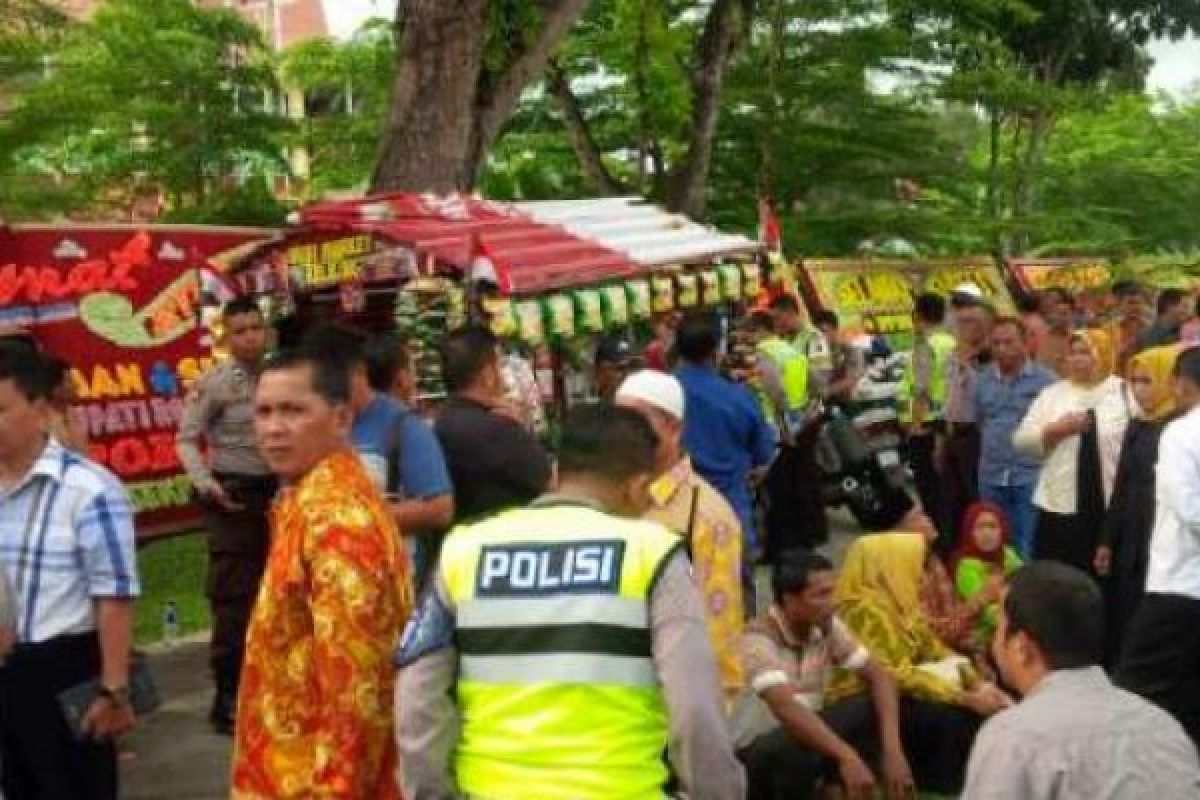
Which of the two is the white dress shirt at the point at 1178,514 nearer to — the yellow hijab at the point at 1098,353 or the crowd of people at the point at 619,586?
the crowd of people at the point at 619,586

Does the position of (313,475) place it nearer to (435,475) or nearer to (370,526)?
(370,526)

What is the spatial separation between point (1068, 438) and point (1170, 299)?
376 cm

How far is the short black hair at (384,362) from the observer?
5465mm

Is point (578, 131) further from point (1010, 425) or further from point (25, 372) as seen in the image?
point (25, 372)

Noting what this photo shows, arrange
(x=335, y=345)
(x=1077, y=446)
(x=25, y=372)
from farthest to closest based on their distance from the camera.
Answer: (x=1077, y=446), (x=25, y=372), (x=335, y=345)

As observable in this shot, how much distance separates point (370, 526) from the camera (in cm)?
332

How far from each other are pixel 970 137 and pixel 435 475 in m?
41.2

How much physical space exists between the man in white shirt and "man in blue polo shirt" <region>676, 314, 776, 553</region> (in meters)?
2.05

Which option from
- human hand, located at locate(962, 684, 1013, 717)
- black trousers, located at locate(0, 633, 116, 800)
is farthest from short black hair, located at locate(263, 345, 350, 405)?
human hand, located at locate(962, 684, 1013, 717)

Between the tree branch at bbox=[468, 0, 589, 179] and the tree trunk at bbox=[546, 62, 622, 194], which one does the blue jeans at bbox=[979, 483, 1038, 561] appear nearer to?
the tree branch at bbox=[468, 0, 589, 179]

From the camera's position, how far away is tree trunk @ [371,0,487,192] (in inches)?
384

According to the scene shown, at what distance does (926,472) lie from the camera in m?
10.5

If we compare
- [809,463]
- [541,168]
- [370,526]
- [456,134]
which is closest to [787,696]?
[370,526]

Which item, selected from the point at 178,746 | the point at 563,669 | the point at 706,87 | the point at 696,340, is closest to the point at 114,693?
the point at 563,669
